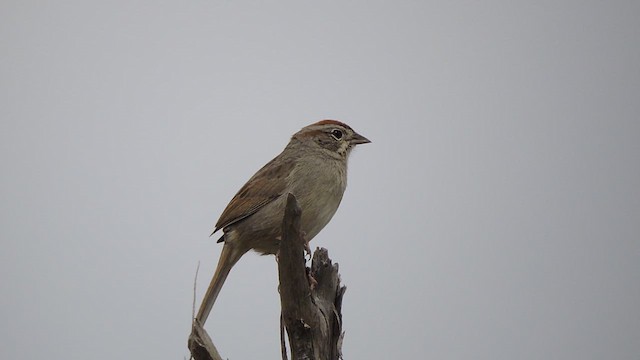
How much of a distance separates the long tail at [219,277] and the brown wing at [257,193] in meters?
0.24

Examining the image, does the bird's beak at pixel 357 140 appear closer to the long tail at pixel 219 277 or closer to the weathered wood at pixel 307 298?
the long tail at pixel 219 277

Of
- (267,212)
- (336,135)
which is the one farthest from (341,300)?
(336,135)

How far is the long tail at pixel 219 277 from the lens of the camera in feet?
18.5

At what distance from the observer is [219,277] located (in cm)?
602

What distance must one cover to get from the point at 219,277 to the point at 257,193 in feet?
2.94

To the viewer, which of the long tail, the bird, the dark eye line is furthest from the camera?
the dark eye line

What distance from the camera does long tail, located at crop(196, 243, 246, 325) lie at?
5.63m

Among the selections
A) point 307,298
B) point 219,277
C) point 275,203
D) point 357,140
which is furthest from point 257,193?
point 307,298

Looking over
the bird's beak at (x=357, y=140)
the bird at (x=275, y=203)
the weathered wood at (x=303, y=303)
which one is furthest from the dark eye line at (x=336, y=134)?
the weathered wood at (x=303, y=303)

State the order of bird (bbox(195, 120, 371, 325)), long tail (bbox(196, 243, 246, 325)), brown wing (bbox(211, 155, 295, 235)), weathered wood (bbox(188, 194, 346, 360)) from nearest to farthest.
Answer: weathered wood (bbox(188, 194, 346, 360)), long tail (bbox(196, 243, 246, 325)), bird (bbox(195, 120, 371, 325)), brown wing (bbox(211, 155, 295, 235))

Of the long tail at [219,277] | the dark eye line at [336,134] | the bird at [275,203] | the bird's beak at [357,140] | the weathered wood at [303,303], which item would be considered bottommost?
the weathered wood at [303,303]

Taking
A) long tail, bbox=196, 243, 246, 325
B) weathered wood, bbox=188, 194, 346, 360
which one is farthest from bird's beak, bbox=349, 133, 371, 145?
weathered wood, bbox=188, 194, 346, 360

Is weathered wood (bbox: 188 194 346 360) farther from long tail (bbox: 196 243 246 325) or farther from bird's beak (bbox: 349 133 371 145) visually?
bird's beak (bbox: 349 133 371 145)

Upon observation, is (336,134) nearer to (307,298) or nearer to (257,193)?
(257,193)
